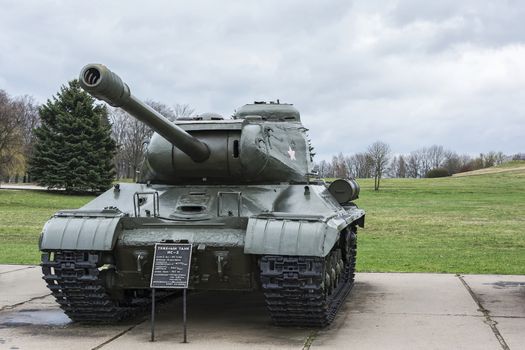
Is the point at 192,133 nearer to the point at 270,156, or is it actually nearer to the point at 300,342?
the point at 270,156

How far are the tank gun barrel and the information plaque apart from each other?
4.63ft

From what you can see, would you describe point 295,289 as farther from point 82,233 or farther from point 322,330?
point 82,233

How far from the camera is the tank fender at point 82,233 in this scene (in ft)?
26.2

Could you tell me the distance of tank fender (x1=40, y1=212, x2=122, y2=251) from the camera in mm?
7988

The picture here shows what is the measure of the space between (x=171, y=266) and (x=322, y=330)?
2.00 metres

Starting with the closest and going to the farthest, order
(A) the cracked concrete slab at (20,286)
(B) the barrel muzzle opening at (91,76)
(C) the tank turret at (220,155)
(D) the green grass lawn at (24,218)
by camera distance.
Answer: (B) the barrel muzzle opening at (91,76)
(C) the tank turret at (220,155)
(A) the cracked concrete slab at (20,286)
(D) the green grass lawn at (24,218)

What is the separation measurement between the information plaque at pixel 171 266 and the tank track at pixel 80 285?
0.79m

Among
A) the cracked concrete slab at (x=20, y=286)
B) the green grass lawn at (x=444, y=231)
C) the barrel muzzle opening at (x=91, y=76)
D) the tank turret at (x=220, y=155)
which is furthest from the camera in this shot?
the green grass lawn at (x=444, y=231)

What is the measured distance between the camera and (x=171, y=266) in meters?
7.75

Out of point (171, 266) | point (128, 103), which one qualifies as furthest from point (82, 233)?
point (128, 103)

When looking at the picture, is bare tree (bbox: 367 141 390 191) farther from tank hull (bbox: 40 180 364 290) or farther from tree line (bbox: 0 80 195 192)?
tank hull (bbox: 40 180 364 290)

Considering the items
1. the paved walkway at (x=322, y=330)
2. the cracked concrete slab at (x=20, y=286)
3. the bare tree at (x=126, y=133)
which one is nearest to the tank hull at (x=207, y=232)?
the paved walkway at (x=322, y=330)

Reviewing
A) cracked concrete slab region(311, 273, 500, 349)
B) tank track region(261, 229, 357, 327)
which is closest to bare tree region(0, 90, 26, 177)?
cracked concrete slab region(311, 273, 500, 349)

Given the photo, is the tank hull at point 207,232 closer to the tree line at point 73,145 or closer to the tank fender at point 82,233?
the tank fender at point 82,233
